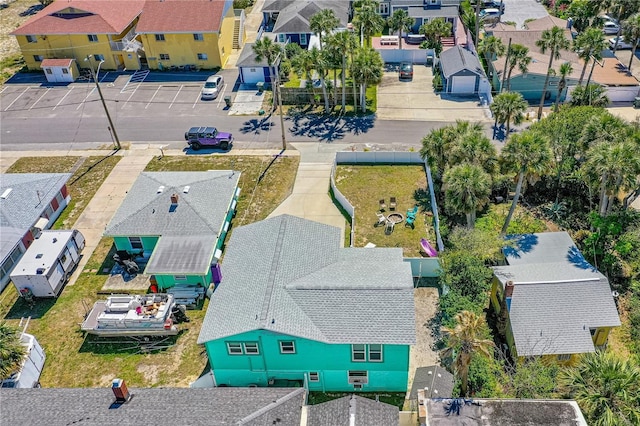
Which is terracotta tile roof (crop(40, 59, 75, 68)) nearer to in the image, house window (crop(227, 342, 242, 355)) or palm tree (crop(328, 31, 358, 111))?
palm tree (crop(328, 31, 358, 111))

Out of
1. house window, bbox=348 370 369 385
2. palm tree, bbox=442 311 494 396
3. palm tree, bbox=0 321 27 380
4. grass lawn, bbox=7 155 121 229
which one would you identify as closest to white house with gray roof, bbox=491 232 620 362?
palm tree, bbox=442 311 494 396

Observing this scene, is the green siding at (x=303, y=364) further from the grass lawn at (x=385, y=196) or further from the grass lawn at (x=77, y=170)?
the grass lawn at (x=77, y=170)

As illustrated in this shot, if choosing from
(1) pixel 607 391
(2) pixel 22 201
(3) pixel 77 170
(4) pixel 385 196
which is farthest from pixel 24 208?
(1) pixel 607 391

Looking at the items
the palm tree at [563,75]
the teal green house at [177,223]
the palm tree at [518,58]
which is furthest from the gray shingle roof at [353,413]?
the palm tree at [518,58]

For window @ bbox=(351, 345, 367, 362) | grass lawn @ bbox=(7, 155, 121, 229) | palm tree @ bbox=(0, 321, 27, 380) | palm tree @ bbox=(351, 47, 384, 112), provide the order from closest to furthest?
1. palm tree @ bbox=(0, 321, 27, 380)
2. window @ bbox=(351, 345, 367, 362)
3. grass lawn @ bbox=(7, 155, 121, 229)
4. palm tree @ bbox=(351, 47, 384, 112)

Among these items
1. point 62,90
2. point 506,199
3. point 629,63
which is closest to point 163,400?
point 506,199

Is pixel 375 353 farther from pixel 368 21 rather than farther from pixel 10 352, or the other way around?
pixel 368 21

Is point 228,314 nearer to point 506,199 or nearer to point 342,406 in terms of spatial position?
point 342,406
